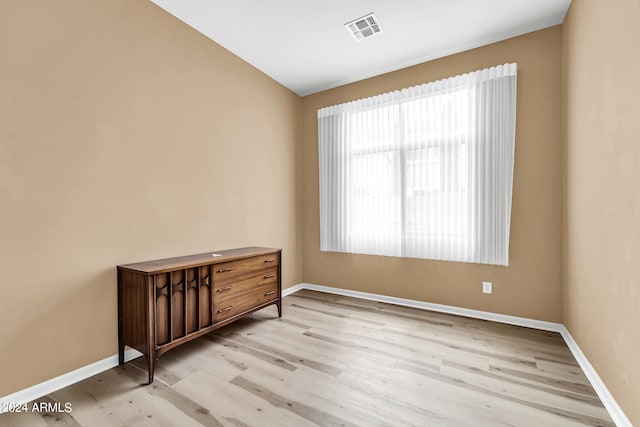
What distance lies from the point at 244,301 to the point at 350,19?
2.84 m

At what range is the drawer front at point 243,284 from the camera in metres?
2.35

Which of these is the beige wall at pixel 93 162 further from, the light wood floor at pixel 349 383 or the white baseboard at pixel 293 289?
the white baseboard at pixel 293 289

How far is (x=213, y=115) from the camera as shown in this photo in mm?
2816

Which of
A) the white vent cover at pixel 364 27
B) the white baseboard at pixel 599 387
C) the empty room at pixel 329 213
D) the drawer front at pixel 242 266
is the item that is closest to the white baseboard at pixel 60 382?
the empty room at pixel 329 213

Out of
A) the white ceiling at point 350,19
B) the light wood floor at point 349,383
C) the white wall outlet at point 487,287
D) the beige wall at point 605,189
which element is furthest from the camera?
the white wall outlet at point 487,287

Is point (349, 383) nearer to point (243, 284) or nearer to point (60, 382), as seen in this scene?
point (243, 284)

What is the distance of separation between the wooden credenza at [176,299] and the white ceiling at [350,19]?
86.3 inches

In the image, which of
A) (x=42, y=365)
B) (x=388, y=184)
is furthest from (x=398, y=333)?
(x=42, y=365)

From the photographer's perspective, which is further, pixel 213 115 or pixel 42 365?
pixel 213 115

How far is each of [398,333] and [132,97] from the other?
Answer: 307cm

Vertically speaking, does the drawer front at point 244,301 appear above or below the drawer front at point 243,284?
below

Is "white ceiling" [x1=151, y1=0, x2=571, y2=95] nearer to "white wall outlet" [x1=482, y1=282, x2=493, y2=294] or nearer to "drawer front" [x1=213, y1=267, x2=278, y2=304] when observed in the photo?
"drawer front" [x1=213, y1=267, x2=278, y2=304]

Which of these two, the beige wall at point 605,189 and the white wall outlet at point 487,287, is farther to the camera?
the white wall outlet at point 487,287

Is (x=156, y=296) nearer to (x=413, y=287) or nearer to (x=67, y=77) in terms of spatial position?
(x=67, y=77)
